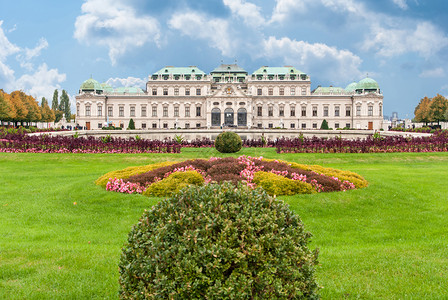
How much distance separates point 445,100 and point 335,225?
83.8 m

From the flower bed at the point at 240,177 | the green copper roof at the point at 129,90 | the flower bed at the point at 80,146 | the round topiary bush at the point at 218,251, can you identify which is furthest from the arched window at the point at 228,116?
the round topiary bush at the point at 218,251

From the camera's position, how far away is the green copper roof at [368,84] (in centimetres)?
8419

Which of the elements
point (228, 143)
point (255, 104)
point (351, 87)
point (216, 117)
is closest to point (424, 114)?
point (351, 87)

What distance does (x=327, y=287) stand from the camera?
5.66 m

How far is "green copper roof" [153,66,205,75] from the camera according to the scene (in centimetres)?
8462

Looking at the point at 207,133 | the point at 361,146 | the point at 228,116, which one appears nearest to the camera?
the point at 361,146

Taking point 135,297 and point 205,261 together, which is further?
point 135,297

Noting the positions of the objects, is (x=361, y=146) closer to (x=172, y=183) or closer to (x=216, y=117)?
(x=172, y=183)

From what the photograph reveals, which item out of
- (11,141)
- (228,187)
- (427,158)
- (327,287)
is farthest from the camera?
(11,141)

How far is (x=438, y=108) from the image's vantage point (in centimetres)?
7919

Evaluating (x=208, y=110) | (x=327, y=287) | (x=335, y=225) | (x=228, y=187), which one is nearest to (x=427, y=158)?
(x=335, y=225)

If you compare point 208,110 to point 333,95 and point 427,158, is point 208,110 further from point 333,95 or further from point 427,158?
point 427,158

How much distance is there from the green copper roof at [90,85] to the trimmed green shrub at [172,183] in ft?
254

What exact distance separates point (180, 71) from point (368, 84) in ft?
142
